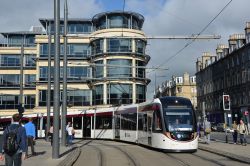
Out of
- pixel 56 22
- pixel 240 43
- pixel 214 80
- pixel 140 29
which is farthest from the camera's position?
pixel 214 80

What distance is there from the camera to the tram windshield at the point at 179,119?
21938 millimetres

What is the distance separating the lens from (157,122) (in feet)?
75.4

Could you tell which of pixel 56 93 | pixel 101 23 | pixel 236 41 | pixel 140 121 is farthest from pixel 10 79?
pixel 56 93

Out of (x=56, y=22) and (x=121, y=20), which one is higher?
(x=121, y=20)

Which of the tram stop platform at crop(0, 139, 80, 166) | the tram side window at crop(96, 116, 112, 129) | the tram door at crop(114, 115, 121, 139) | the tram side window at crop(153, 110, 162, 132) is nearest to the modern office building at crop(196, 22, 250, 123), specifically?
the tram side window at crop(96, 116, 112, 129)

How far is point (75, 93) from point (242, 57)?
28.4 meters

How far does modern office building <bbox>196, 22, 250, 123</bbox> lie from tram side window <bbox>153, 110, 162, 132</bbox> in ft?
131

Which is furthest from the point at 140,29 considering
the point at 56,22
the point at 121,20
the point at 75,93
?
the point at 56,22

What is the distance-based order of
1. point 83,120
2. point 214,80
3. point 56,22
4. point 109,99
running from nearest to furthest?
point 56,22 < point 83,120 < point 109,99 < point 214,80

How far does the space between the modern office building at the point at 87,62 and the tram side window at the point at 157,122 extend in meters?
36.8

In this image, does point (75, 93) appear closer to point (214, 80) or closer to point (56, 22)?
point (214, 80)

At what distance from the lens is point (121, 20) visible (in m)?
66.0

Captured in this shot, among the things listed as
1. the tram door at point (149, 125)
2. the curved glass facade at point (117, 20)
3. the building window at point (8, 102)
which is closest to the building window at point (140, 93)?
the curved glass facade at point (117, 20)

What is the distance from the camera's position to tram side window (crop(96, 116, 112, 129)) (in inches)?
1501
